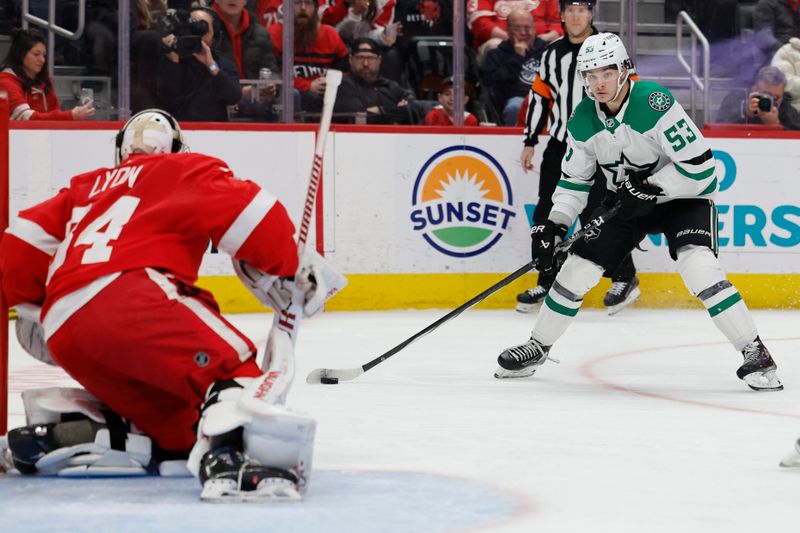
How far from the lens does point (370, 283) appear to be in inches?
255

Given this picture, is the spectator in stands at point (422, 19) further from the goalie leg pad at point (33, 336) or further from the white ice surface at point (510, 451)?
the goalie leg pad at point (33, 336)

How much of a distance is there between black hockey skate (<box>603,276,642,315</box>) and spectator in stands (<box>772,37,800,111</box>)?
1.25m

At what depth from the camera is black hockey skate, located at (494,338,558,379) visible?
177 inches

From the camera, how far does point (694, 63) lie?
6793 millimetres

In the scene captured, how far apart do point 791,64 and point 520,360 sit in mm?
3075

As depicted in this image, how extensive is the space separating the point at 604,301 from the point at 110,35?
2.43 metres

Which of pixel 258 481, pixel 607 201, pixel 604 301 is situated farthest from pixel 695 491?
pixel 604 301

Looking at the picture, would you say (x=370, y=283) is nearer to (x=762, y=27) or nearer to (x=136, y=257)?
(x=762, y=27)

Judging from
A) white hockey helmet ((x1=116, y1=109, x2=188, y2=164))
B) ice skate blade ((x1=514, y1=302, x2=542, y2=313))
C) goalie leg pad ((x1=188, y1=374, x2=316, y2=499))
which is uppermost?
white hockey helmet ((x1=116, y1=109, x2=188, y2=164))

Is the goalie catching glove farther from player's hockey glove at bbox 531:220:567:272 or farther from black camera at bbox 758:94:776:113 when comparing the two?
black camera at bbox 758:94:776:113

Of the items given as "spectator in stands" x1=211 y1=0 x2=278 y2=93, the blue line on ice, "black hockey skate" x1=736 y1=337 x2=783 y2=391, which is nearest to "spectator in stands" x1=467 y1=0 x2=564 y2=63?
"spectator in stands" x1=211 y1=0 x2=278 y2=93

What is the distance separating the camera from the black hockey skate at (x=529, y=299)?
21.2 feet

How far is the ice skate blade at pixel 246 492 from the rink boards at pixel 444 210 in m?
3.78

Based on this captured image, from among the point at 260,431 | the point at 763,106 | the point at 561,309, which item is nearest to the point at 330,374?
the point at 561,309
